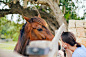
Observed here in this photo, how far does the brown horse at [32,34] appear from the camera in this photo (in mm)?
1070

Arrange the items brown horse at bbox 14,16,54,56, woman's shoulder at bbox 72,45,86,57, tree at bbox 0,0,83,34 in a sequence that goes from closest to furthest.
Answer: brown horse at bbox 14,16,54,56 < woman's shoulder at bbox 72,45,86,57 < tree at bbox 0,0,83,34

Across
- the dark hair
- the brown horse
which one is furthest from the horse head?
the dark hair

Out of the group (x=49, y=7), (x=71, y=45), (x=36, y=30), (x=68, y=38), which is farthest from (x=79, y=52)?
(x=49, y=7)

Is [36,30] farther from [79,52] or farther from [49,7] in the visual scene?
[49,7]

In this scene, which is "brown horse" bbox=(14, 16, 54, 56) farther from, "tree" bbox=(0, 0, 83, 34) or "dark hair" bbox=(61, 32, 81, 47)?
"tree" bbox=(0, 0, 83, 34)

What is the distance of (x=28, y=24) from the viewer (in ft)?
3.85

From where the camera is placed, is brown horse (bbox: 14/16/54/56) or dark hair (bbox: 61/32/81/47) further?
dark hair (bbox: 61/32/81/47)

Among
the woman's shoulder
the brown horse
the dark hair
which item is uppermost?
the brown horse

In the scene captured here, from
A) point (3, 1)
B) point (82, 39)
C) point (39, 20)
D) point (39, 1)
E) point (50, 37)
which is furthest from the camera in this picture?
point (3, 1)

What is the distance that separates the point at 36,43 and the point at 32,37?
0.64m

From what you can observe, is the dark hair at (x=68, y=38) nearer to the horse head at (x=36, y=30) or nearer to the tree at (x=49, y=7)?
the horse head at (x=36, y=30)

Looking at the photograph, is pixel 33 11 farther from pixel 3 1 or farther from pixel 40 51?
pixel 40 51

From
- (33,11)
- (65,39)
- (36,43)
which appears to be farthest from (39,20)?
(33,11)

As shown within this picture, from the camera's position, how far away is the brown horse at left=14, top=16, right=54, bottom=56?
42.1 inches
